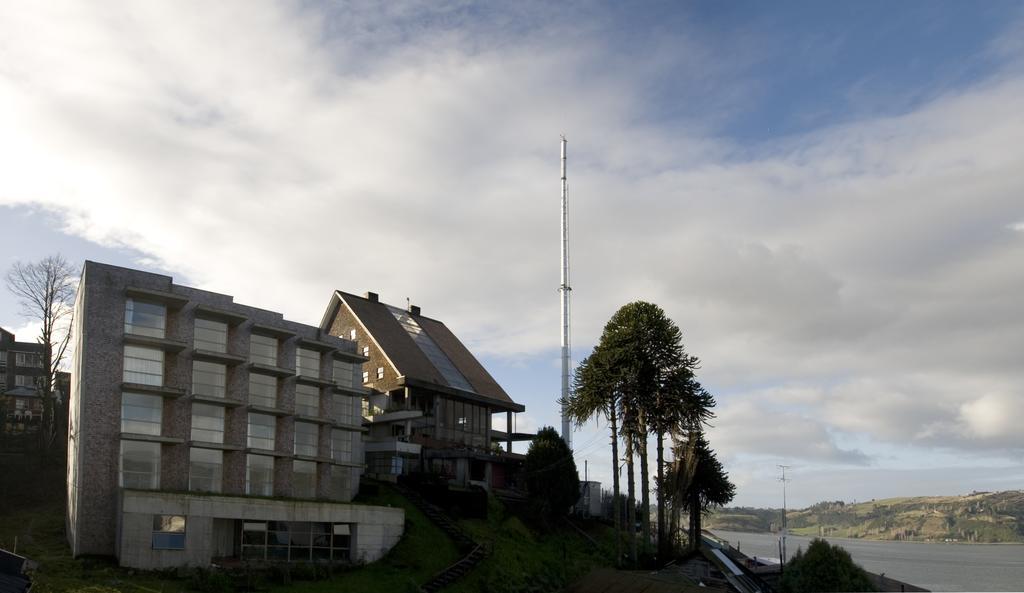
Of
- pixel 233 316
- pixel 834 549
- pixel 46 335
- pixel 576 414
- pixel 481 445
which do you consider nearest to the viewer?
pixel 834 549

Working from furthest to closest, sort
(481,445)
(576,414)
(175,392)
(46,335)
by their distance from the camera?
(481,445), (46,335), (576,414), (175,392)

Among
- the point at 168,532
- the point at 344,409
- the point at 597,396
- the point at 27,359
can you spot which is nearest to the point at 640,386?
the point at 597,396

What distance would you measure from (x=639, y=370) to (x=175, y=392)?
31.7 metres

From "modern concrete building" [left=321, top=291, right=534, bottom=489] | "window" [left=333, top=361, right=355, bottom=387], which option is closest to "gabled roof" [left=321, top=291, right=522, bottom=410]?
"modern concrete building" [left=321, top=291, right=534, bottom=489]

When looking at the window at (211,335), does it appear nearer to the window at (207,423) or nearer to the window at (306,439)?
the window at (207,423)

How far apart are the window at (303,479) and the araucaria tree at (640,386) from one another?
66.3ft

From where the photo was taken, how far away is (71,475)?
165ft

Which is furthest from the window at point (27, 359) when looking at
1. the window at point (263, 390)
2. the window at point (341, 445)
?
the window at point (263, 390)

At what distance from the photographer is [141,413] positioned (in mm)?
47469

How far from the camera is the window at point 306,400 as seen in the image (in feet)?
187

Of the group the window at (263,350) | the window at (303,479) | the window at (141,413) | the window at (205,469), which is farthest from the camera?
the window at (303,479)

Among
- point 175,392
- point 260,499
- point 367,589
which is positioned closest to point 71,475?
point 175,392

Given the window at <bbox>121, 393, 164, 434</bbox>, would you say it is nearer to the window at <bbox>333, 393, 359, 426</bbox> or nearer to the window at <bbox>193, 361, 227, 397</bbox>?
the window at <bbox>193, 361, 227, 397</bbox>

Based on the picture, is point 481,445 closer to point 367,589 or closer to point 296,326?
point 296,326
